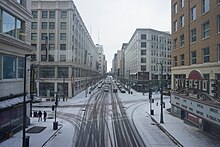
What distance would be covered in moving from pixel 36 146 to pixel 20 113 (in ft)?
24.8

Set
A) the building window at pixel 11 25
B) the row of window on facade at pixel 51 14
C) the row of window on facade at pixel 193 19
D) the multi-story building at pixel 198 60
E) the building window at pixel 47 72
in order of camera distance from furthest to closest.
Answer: the row of window on facade at pixel 51 14, the building window at pixel 47 72, the row of window on facade at pixel 193 19, the building window at pixel 11 25, the multi-story building at pixel 198 60

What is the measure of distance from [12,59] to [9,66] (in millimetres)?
950

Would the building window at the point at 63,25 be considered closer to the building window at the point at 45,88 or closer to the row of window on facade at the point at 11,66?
the building window at the point at 45,88

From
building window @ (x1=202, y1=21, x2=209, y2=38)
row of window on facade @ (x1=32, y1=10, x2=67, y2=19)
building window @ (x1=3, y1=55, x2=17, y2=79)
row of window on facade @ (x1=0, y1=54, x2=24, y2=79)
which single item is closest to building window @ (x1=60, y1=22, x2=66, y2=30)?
row of window on facade @ (x1=32, y1=10, x2=67, y2=19)

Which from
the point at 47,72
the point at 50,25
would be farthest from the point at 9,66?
the point at 50,25

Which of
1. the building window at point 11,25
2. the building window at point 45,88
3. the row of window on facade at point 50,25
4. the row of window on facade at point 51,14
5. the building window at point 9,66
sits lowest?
the building window at point 45,88

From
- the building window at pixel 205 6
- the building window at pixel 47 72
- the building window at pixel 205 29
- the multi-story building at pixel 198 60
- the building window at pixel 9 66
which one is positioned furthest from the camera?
the building window at pixel 47 72

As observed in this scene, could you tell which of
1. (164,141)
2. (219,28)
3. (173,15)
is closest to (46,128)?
(164,141)

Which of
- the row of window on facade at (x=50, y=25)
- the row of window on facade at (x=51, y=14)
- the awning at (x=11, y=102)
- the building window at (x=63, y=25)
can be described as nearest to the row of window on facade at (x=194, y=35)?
the awning at (x=11, y=102)

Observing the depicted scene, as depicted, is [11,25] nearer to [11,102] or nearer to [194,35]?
[11,102]

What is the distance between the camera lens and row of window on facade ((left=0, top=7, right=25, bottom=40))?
62.4 ft

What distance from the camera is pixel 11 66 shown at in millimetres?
20859

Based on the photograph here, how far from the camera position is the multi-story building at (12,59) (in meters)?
18.8

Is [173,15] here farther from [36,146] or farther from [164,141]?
[36,146]
